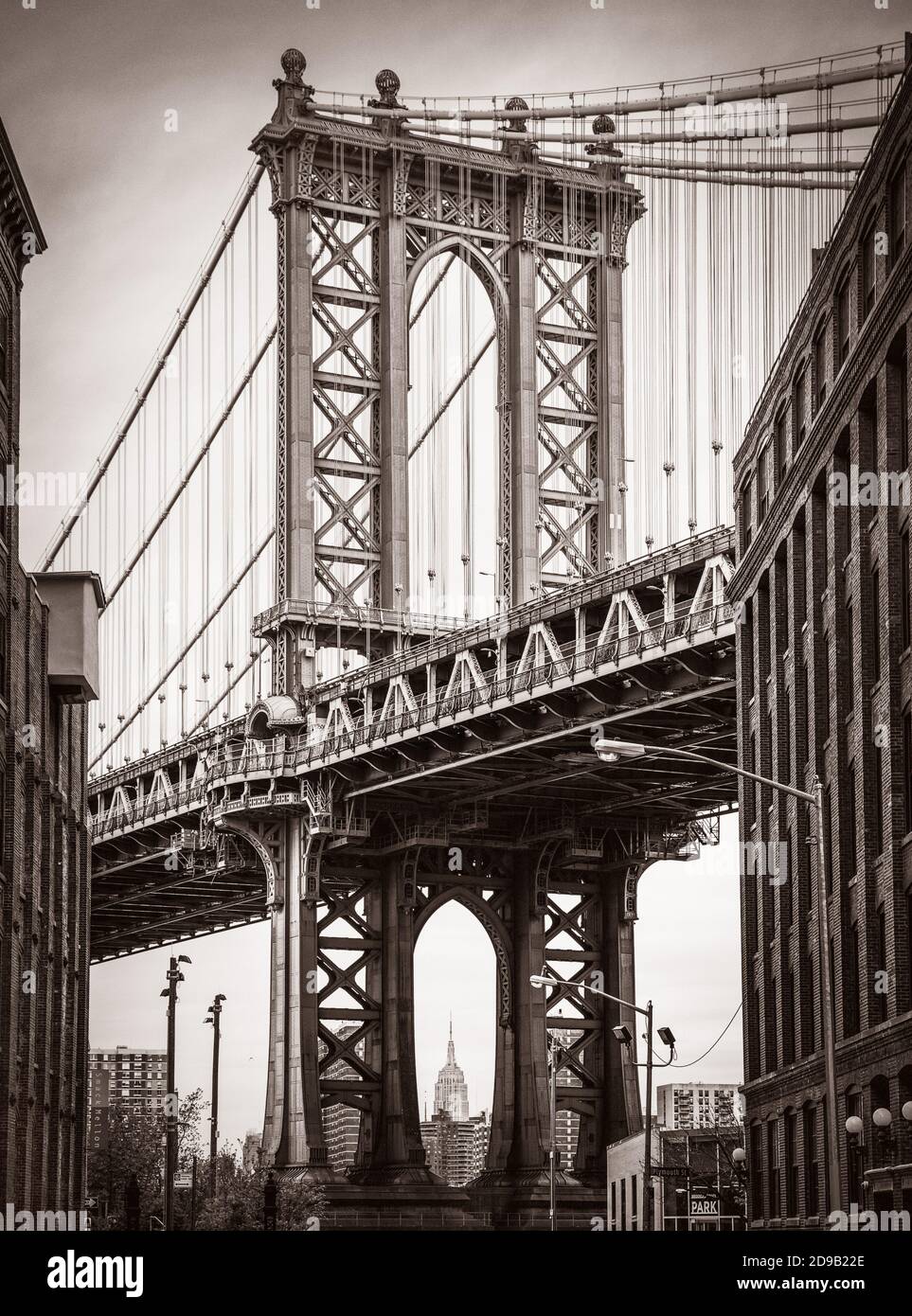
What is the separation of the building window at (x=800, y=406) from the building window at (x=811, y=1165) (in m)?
15.3

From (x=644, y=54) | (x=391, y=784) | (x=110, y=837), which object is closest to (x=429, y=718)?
(x=391, y=784)

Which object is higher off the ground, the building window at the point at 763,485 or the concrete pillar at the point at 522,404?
the concrete pillar at the point at 522,404

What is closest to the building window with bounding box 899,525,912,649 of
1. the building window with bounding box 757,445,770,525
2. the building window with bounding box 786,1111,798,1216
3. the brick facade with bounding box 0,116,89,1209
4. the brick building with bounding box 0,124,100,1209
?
the building window with bounding box 786,1111,798,1216

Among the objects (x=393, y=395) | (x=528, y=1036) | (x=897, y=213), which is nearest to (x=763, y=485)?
(x=897, y=213)

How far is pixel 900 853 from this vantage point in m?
44.2

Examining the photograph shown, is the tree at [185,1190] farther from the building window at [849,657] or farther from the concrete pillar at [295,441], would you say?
the building window at [849,657]

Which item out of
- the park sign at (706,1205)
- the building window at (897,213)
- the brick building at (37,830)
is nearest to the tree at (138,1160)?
the brick building at (37,830)

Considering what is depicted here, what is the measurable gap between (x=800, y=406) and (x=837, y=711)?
995 centimetres

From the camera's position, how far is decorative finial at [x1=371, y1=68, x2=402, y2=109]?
331ft

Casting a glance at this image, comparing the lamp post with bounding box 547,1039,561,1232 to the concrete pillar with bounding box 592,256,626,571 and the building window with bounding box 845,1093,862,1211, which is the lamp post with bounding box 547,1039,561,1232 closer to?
the concrete pillar with bounding box 592,256,626,571

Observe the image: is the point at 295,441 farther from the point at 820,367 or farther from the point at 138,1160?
the point at 138,1160

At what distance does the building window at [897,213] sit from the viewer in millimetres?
45250

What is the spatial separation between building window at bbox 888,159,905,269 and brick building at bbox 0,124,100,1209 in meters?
21.4
